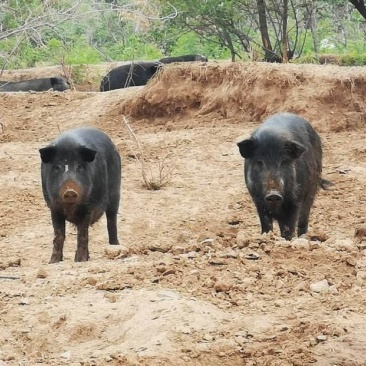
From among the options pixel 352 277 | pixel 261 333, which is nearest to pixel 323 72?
pixel 352 277

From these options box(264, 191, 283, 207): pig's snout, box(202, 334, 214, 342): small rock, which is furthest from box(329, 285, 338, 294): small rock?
Result: box(264, 191, 283, 207): pig's snout

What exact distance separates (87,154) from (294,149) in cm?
195

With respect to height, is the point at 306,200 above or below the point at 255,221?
above

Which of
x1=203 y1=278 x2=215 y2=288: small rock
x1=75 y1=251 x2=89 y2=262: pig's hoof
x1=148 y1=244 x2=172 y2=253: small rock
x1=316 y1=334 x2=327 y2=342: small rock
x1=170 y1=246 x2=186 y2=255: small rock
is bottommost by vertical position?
x1=75 y1=251 x2=89 y2=262: pig's hoof

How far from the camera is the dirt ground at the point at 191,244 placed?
452 centimetres

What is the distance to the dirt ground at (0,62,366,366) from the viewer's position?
452 cm

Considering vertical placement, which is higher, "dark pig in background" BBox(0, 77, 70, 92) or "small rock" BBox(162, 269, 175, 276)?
"small rock" BBox(162, 269, 175, 276)

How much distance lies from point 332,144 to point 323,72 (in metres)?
1.70

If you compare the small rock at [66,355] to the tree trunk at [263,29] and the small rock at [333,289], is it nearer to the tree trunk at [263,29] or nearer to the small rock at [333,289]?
the small rock at [333,289]

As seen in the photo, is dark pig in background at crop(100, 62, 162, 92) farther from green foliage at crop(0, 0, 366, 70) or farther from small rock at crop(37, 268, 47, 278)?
small rock at crop(37, 268, 47, 278)

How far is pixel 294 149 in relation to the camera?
7871mm

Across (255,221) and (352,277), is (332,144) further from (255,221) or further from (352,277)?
(352,277)

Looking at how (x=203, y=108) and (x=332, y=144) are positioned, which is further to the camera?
(x=203, y=108)

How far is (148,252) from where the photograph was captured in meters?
7.08
